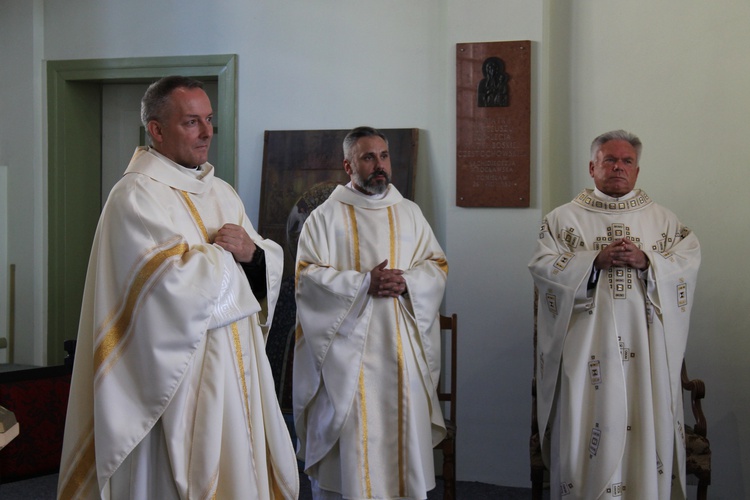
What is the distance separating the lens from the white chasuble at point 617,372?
4.23 m

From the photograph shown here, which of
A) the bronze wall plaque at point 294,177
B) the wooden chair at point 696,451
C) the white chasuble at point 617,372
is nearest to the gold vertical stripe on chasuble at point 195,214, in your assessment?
the white chasuble at point 617,372

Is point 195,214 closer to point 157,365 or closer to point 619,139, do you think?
point 157,365

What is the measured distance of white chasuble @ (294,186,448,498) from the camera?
443 cm

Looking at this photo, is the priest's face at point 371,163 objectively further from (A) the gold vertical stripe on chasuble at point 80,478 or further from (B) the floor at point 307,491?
(A) the gold vertical stripe on chasuble at point 80,478

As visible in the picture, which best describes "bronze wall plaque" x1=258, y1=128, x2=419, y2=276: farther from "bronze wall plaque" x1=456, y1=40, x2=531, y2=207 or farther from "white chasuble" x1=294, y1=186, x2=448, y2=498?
"white chasuble" x1=294, y1=186, x2=448, y2=498

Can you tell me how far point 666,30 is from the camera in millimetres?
5414

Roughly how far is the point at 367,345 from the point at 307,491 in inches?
56.3

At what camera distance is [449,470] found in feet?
15.1

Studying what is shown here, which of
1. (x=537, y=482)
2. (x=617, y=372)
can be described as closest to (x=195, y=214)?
(x=617, y=372)

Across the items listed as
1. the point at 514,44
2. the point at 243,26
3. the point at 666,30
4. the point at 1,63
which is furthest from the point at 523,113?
the point at 1,63

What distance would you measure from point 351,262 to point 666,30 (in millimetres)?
2522

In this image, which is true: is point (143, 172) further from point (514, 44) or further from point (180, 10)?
point (180, 10)

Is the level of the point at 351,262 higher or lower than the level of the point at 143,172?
lower

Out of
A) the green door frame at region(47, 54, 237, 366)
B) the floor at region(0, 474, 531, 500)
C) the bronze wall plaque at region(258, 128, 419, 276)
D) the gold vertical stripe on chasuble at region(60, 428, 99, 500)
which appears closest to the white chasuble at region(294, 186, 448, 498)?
the floor at region(0, 474, 531, 500)
